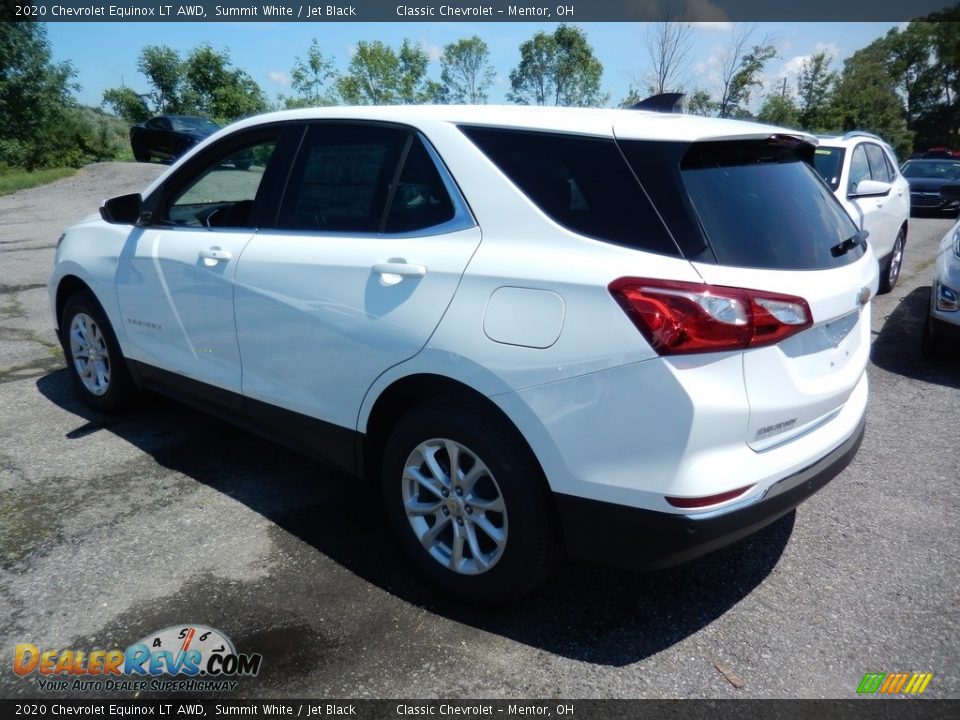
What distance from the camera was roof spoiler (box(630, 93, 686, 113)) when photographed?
3.21 metres

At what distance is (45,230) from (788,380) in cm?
1460

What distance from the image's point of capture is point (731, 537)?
7.79 ft

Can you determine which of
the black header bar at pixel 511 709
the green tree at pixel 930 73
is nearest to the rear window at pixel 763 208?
the black header bar at pixel 511 709

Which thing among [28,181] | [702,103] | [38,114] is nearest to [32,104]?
[38,114]

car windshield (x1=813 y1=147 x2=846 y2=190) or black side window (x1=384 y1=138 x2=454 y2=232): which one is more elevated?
black side window (x1=384 y1=138 x2=454 y2=232)

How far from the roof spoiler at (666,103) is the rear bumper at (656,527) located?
1645mm

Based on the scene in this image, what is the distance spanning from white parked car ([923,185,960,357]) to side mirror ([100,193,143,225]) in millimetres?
5609

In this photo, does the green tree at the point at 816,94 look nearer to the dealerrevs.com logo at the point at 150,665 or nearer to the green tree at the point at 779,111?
the green tree at the point at 779,111

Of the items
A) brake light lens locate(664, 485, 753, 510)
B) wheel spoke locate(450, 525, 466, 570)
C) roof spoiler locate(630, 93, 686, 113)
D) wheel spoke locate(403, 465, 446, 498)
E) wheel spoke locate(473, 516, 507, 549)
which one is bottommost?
wheel spoke locate(450, 525, 466, 570)

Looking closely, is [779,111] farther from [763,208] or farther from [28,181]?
[763,208]

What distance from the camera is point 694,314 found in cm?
221

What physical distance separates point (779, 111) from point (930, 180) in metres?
11.1

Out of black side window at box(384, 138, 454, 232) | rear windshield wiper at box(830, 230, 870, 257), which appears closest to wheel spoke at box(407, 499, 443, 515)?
black side window at box(384, 138, 454, 232)

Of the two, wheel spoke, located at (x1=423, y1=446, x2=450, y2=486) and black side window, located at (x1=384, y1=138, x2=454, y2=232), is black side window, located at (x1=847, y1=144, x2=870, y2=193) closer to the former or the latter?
black side window, located at (x1=384, y1=138, x2=454, y2=232)
